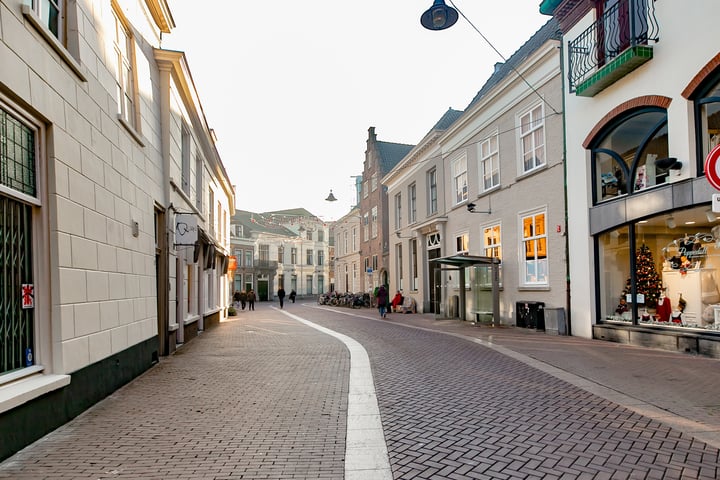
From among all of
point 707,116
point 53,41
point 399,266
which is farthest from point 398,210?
point 53,41

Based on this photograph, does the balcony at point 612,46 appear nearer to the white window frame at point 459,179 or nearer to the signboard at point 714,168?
Result: the signboard at point 714,168

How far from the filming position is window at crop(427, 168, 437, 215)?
23.1 meters

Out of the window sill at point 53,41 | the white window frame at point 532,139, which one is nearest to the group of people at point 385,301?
the white window frame at point 532,139

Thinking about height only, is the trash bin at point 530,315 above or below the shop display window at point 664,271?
below

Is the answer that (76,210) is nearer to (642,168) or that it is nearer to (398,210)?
(642,168)

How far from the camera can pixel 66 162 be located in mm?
5273

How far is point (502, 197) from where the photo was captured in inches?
646

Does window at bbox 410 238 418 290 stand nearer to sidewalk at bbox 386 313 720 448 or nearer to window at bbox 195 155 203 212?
window at bbox 195 155 203 212

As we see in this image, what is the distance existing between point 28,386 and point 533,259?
1306 cm

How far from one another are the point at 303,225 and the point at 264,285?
10709 millimetres

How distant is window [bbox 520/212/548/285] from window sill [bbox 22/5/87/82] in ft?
39.2

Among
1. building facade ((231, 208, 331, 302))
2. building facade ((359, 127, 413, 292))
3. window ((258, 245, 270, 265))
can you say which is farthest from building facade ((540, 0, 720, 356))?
window ((258, 245, 270, 265))

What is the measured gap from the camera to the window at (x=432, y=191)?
2312 cm

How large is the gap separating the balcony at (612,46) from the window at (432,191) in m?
10.9
